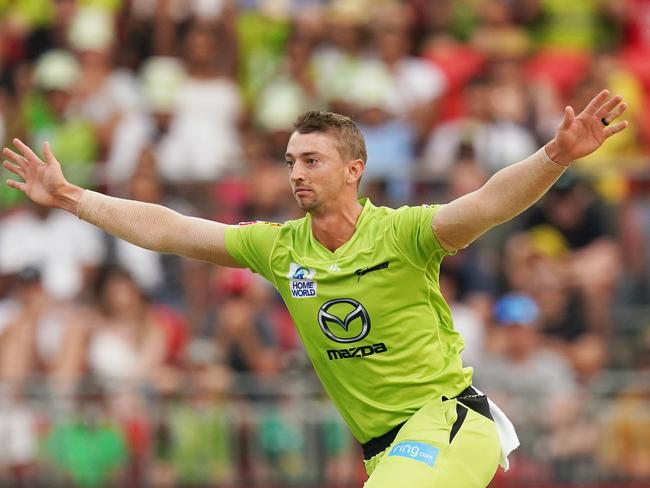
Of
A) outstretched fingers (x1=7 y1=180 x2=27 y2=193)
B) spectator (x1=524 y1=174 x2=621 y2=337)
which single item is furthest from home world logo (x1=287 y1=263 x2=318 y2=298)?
spectator (x1=524 y1=174 x2=621 y2=337)

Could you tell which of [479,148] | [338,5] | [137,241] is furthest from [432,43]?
[137,241]

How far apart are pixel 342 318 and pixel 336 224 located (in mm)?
559

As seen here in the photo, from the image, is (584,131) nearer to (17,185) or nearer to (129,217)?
(129,217)

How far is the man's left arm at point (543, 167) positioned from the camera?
7.55 m

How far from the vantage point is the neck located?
8.33 m

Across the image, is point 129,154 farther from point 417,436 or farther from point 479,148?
point 417,436

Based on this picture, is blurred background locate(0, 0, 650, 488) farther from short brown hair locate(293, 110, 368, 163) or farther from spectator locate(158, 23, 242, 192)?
short brown hair locate(293, 110, 368, 163)

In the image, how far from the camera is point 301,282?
326 inches

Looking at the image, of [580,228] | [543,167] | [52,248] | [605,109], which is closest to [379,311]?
[543,167]

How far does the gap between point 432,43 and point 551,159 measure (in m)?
→ 10.5

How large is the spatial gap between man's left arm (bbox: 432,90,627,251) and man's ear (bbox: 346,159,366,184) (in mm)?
907

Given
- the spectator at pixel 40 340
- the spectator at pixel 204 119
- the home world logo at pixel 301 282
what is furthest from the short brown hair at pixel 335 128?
the spectator at pixel 204 119

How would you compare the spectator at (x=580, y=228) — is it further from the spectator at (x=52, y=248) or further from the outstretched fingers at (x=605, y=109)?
the outstretched fingers at (x=605, y=109)

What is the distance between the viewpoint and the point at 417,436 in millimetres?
7973
